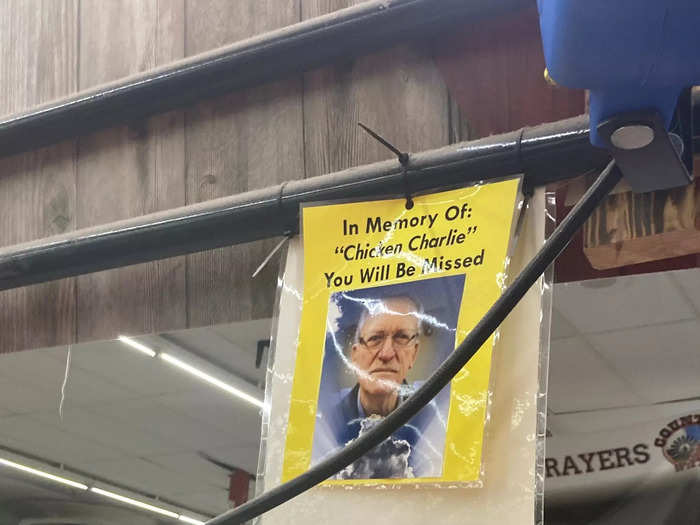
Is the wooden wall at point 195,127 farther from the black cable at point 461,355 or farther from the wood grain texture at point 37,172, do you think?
the black cable at point 461,355

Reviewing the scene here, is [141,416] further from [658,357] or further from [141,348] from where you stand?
[658,357]

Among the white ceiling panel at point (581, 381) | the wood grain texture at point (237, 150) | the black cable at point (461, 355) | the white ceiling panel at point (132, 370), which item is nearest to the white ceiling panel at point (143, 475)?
the white ceiling panel at point (132, 370)

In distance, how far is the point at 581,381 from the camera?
189 inches

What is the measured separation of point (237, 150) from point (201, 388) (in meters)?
3.60

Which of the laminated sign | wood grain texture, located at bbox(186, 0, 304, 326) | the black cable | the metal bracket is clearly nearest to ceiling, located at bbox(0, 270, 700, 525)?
wood grain texture, located at bbox(186, 0, 304, 326)

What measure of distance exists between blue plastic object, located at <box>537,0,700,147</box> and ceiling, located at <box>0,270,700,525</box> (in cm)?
213

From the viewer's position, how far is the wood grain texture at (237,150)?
3.55ft

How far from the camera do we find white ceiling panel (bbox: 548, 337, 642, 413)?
436 cm

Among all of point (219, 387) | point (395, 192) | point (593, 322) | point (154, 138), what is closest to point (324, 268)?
point (395, 192)

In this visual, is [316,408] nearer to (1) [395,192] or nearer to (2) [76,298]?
(1) [395,192]

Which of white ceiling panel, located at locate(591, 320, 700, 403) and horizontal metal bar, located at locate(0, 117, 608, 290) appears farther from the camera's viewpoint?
white ceiling panel, located at locate(591, 320, 700, 403)

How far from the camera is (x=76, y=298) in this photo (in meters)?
1.21

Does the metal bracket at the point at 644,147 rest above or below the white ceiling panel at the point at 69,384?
below

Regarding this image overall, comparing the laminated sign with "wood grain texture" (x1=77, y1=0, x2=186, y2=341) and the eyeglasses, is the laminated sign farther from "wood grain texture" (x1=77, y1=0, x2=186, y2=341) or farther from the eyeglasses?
"wood grain texture" (x1=77, y1=0, x2=186, y2=341)
